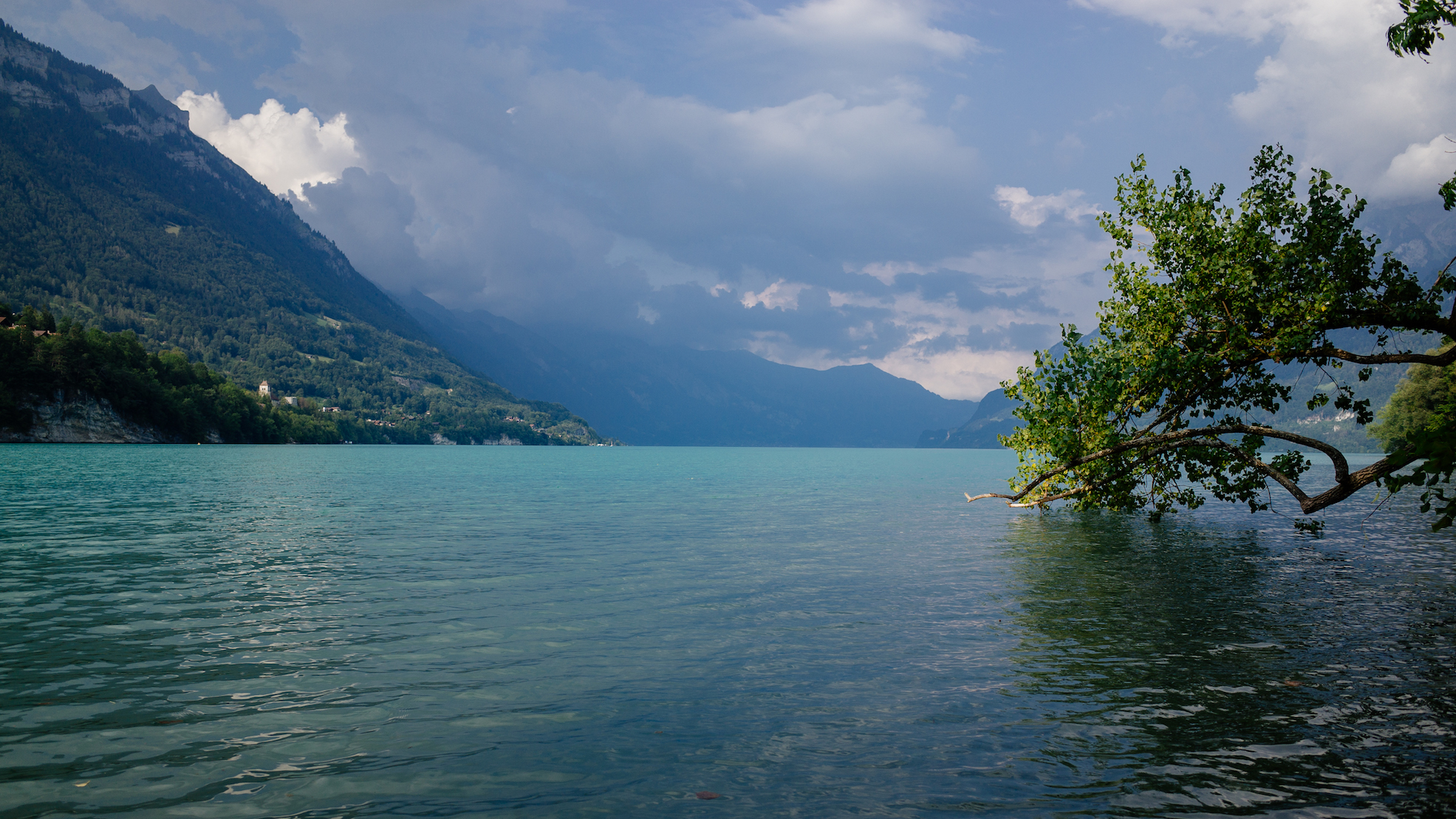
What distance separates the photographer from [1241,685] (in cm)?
1262

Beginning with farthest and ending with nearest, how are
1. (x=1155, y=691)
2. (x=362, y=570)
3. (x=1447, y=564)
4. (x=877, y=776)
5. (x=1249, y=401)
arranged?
(x=1249, y=401)
(x=1447, y=564)
(x=362, y=570)
(x=1155, y=691)
(x=877, y=776)

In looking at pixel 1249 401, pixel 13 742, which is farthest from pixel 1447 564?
pixel 13 742

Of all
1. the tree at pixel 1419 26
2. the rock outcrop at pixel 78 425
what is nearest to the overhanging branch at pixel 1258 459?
the tree at pixel 1419 26

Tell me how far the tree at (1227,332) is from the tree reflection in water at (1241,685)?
368 centimetres

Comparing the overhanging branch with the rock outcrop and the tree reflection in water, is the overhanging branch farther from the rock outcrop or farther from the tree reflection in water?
the rock outcrop

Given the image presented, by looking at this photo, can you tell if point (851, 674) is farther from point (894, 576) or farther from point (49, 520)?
point (49, 520)

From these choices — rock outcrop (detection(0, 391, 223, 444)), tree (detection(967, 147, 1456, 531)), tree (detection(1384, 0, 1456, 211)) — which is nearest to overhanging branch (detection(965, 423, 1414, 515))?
tree (detection(967, 147, 1456, 531))

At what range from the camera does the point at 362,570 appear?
2425 cm

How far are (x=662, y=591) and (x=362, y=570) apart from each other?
9.49 m

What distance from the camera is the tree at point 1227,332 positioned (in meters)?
24.5

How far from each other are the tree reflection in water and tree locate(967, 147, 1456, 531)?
12.1 feet

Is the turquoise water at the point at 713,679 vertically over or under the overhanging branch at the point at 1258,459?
under

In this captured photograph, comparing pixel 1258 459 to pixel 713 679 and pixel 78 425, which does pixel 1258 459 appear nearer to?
pixel 713 679

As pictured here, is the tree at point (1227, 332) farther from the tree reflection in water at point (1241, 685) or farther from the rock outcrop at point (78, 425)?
the rock outcrop at point (78, 425)
